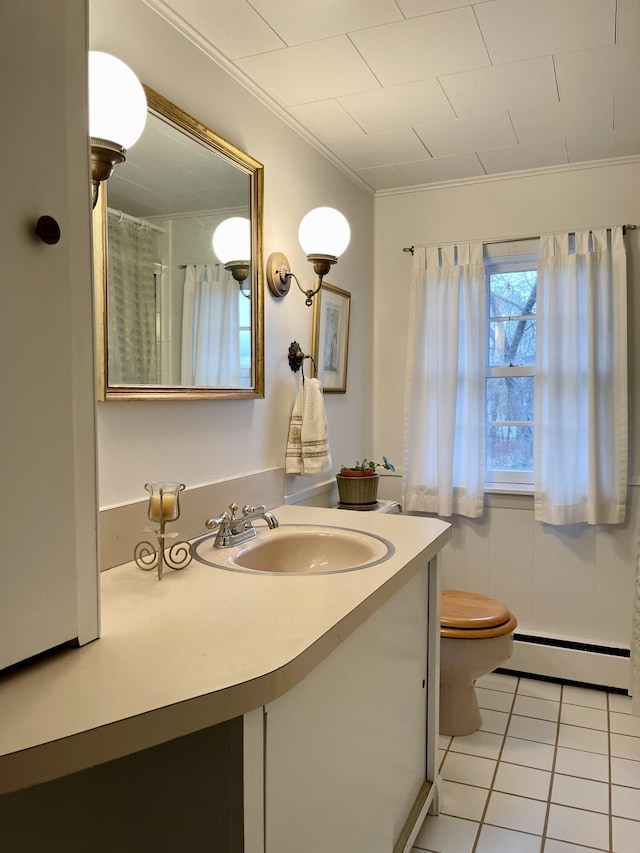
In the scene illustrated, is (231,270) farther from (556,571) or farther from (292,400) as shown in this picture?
(556,571)

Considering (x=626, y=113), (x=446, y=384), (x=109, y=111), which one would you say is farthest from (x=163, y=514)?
(x=626, y=113)

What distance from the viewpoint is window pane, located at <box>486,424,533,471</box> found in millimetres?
2830

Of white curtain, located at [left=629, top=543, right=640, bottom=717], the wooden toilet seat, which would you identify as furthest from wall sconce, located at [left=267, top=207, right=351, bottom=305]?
white curtain, located at [left=629, top=543, right=640, bottom=717]

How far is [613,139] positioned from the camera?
238 cm

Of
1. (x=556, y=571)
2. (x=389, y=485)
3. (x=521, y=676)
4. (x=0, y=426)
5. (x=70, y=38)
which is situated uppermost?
(x=70, y=38)

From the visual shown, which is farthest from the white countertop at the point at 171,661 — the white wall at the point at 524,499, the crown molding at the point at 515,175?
the crown molding at the point at 515,175

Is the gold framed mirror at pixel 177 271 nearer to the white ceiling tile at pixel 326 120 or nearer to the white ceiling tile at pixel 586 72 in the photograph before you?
the white ceiling tile at pixel 326 120

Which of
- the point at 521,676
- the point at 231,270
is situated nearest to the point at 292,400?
the point at 231,270

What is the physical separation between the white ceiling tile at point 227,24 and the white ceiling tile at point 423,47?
0.80ft

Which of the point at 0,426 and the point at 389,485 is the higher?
the point at 0,426

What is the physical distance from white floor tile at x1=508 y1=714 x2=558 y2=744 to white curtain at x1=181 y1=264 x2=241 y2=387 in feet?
5.33

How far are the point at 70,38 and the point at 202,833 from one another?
1.16m

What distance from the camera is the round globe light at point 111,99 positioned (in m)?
1.26

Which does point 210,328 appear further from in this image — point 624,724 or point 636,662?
point 624,724
